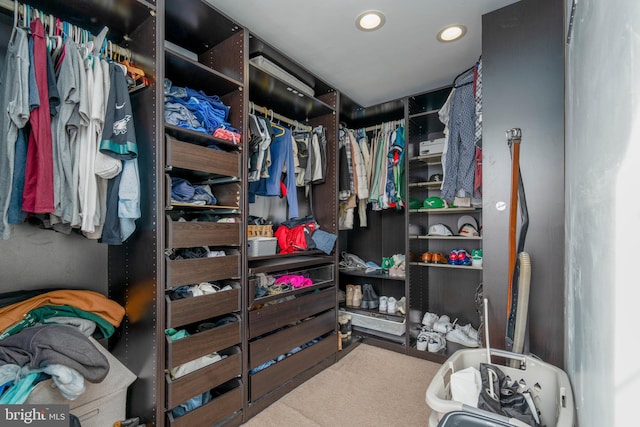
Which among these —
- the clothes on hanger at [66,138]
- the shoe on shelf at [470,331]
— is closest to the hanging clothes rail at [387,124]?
the shoe on shelf at [470,331]

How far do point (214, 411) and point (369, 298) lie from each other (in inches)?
70.8

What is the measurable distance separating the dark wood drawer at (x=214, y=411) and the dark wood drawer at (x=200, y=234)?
2.68 feet

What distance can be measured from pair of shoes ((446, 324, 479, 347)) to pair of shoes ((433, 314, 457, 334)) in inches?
1.6

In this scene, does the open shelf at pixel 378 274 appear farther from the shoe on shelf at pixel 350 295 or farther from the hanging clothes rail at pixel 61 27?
the hanging clothes rail at pixel 61 27

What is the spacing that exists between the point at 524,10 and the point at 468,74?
620 millimetres

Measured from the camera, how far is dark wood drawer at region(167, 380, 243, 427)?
4.72ft

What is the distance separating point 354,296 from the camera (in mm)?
3057

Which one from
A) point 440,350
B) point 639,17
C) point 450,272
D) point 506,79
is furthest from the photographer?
point 450,272

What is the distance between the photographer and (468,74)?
86.0 inches

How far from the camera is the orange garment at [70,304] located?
48.7 inches

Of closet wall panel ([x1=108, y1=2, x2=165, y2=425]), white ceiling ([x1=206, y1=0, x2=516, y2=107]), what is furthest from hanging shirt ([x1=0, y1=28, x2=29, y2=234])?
white ceiling ([x1=206, y1=0, x2=516, y2=107])

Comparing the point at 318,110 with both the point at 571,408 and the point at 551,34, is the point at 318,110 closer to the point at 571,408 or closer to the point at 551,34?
the point at 551,34

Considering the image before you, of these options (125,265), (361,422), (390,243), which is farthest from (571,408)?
(390,243)

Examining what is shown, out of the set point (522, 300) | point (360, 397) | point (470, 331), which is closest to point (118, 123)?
point (522, 300)
